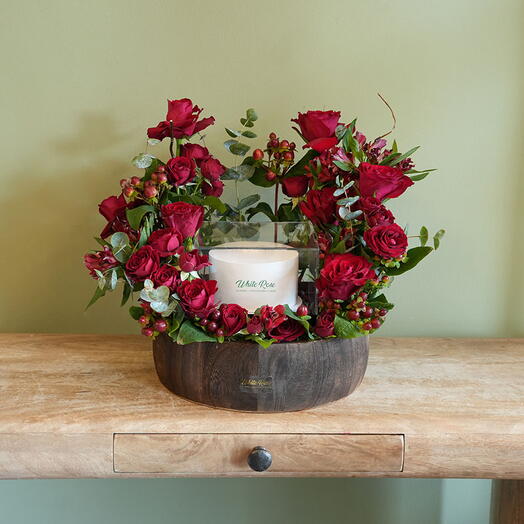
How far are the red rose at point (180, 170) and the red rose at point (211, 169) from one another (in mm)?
48

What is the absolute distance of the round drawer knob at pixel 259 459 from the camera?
2.55 feet

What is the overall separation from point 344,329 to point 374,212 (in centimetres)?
16

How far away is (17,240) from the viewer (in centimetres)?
115

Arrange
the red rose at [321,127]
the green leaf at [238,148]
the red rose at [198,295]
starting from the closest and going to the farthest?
the red rose at [198,295]
the red rose at [321,127]
the green leaf at [238,148]

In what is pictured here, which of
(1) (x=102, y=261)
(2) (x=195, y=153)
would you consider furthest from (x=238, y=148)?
(1) (x=102, y=261)

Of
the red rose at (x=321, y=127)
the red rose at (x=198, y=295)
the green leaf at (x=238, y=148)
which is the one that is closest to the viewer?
the red rose at (x=198, y=295)

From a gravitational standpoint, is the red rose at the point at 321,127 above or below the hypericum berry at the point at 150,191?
above

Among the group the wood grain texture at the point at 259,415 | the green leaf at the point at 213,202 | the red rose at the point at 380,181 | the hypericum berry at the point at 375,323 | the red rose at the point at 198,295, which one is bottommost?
the wood grain texture at the point at 259,415

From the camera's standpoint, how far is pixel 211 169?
0.92m

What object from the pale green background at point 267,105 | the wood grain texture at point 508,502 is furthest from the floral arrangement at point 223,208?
the wood grain texture at point 508,502

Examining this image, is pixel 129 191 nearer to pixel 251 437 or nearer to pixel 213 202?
pixel 213 202

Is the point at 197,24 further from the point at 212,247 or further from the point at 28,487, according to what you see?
the point at 28,487

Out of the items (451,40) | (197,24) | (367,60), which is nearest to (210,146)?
(197,24)

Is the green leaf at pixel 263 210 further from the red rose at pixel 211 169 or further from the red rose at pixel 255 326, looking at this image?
the red rose at pixel 255 326
